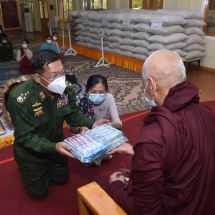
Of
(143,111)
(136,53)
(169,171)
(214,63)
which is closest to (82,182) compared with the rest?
(169,171)

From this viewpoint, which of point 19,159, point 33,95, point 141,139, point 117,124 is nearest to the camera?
point 141,139

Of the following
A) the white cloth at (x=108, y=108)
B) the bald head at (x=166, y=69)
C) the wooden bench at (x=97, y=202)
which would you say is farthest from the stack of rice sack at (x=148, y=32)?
the wooden bench at (x=97, y=202)

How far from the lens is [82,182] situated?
7.84 feet

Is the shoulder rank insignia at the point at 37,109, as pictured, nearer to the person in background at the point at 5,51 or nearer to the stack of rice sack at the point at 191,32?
the stack of rice sack at the point at 191,32

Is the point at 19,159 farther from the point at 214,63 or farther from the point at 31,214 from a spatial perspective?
the point at 214,63

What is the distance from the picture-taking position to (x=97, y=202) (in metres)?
1.42

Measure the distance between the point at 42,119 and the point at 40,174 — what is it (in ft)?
1.63

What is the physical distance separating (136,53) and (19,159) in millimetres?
4576

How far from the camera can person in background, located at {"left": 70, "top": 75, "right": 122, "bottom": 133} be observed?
246cm

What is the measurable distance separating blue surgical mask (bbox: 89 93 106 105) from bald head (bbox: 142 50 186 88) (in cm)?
126

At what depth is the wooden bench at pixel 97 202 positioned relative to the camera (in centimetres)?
135

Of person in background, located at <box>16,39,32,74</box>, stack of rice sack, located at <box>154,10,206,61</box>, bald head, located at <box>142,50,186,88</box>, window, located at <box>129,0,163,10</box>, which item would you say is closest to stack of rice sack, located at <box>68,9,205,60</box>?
stack of rice sack, located at <box>154,10,206,61</box>

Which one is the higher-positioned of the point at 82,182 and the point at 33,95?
the point at 33,95

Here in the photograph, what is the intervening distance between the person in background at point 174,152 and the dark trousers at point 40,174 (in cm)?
112
